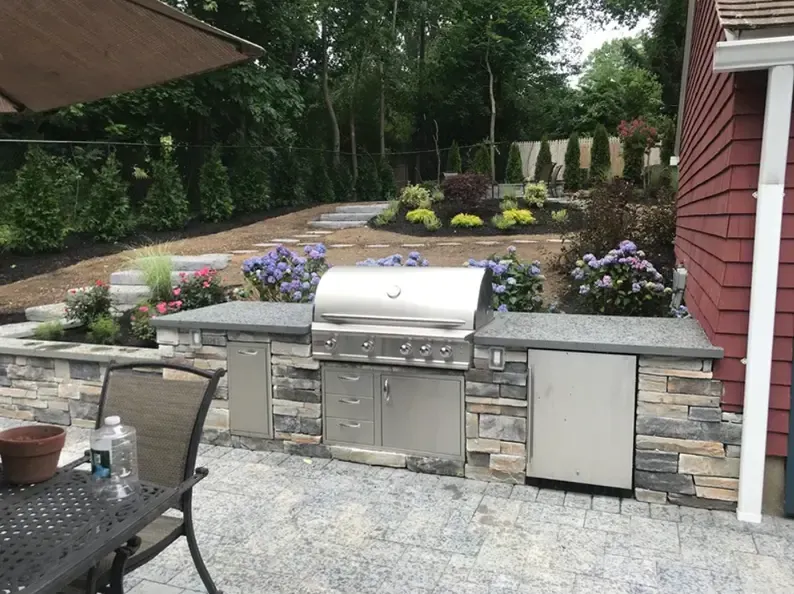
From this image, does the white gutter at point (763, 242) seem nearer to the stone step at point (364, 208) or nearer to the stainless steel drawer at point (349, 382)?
the stainless steel drawer at point (349, 382)

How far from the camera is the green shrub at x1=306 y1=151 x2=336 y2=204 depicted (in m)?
14.8

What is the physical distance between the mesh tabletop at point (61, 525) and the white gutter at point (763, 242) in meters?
2.52

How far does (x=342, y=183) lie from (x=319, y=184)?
1.05 meters

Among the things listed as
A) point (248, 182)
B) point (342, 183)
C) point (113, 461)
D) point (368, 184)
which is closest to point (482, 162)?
point (368, 184)

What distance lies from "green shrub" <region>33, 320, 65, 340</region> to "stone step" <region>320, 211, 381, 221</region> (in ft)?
22.2

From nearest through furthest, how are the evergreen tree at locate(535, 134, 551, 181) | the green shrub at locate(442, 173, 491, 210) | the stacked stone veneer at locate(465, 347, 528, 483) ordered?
the stacked stone veneer at locate(465, 347, 528, 483)
the green shrub at locate(442, 173, 491, 210)
the evergreen tree at locate(535, 134, 551, 181)

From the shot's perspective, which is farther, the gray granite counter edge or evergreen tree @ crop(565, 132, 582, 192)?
evergreen tree @ crop(565, 132, 582, 192)

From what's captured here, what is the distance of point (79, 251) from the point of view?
8.87m

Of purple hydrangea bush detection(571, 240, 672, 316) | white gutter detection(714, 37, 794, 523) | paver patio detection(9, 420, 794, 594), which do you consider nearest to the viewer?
paver patio detection(9, 420, 794, 594)

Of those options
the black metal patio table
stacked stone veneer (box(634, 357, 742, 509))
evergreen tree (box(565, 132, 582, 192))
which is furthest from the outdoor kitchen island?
evergreen tree (box(565, 132, 582, 192))

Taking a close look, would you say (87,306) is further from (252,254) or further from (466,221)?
(466,221)

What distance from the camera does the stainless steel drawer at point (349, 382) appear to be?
360 centimetres

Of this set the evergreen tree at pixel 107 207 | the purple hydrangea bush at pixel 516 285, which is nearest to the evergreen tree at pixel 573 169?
the evergreen tree at pixel 107 207

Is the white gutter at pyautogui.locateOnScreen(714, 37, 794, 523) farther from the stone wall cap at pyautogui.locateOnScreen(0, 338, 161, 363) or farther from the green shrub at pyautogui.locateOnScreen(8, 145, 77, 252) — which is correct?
the green shrub at pyautogui.locateOnScreen(8, 145, 77, 252)
